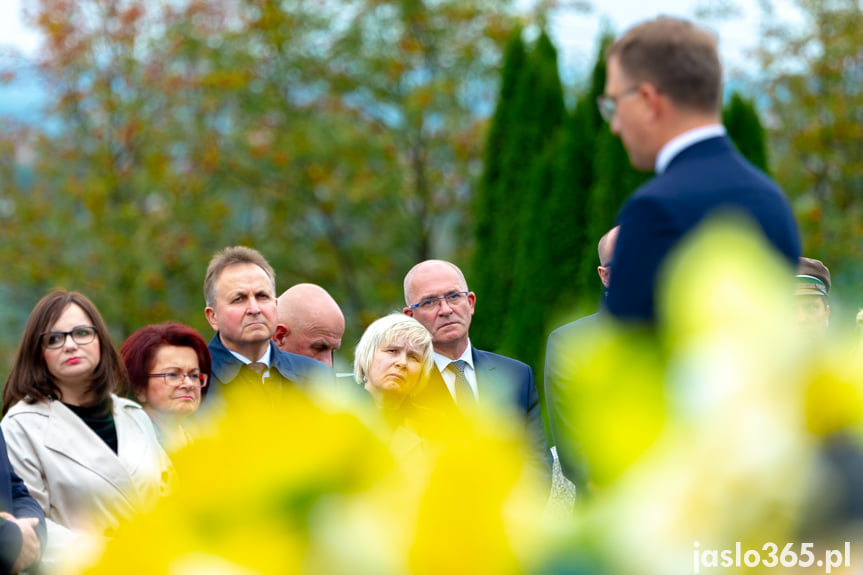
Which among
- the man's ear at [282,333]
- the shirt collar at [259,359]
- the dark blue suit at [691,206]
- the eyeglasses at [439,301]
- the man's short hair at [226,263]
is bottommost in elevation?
the man's ear at [282,333]

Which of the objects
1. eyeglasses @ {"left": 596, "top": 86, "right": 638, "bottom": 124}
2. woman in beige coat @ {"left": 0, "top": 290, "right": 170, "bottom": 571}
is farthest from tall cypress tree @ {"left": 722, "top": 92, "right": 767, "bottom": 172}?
eyeglasses @ {"left": 596, "top": 86, "right": 638, "bottom": 124}

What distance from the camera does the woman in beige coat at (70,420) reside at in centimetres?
442

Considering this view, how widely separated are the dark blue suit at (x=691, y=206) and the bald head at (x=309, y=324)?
4.26 meters

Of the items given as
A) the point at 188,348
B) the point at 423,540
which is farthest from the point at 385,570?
the point at 188,348

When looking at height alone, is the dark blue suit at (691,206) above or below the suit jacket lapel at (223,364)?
→ above

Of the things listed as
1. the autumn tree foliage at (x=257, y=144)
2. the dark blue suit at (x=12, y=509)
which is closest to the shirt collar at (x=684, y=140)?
the dark blue suit at (x=12, y=509)

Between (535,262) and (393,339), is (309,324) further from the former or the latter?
(535,262)

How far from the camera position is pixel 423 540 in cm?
69

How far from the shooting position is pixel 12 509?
4027mm

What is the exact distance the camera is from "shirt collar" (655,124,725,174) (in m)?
2.24

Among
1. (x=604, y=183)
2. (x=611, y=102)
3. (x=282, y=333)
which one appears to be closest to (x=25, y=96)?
(x=604, y=183)

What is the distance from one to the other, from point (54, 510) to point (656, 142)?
324cm

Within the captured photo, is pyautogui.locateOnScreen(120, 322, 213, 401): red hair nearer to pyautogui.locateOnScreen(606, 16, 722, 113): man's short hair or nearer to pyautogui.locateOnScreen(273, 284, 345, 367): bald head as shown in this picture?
pyautogui.locateOnScreen(273, 284, 345, 367): bald head

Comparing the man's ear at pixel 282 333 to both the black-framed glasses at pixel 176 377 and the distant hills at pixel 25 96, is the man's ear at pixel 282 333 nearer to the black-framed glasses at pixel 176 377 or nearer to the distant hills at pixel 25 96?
the black-framed glasses at pixel 176 377
